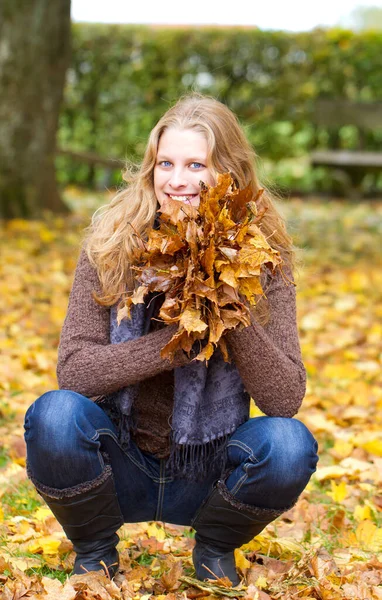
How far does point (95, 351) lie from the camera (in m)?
2.13

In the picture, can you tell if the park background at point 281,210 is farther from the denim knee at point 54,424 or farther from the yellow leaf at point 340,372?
the denim knee at point 54,424

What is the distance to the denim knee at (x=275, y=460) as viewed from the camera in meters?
2.03

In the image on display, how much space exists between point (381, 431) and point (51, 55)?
4931mm

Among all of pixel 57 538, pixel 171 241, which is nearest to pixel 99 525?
pixel 57 538

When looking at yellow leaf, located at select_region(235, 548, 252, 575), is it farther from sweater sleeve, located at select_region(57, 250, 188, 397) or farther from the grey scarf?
sweater sleeve, located at select_region(57, 250, 188, 397)

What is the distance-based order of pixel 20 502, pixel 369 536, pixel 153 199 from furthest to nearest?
pixel 20 502 → pixel 369 536 → pixel 153 199

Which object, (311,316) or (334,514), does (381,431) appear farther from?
(311,316)

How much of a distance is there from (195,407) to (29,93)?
5302mm

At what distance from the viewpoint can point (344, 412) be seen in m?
3.55

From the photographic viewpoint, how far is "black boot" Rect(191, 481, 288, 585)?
210 cm

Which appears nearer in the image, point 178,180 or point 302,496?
point 178,180

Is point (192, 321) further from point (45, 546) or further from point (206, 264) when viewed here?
point (45, 546)

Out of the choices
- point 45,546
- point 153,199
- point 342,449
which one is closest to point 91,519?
point 45,546

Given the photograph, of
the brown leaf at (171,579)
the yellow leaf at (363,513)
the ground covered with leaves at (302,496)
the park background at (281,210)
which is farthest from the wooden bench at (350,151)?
the brown leaf at (171,579)
